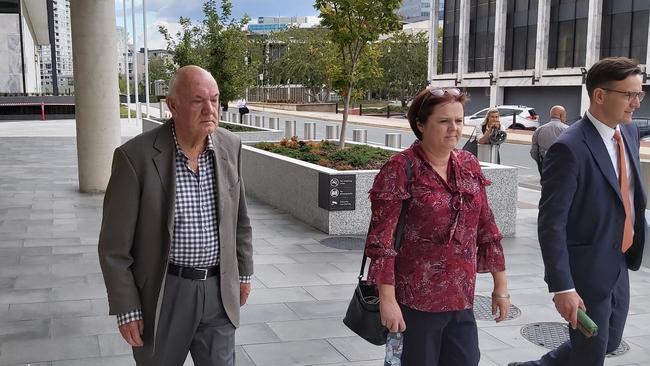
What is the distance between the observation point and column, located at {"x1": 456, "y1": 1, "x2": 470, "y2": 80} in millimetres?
55000

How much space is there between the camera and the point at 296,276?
24.7 feet

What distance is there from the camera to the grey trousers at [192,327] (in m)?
3.12

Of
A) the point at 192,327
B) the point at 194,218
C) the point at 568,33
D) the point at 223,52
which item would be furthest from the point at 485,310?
the point at 568,33

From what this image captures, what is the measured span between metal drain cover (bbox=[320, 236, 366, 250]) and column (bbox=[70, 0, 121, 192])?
5855 mm

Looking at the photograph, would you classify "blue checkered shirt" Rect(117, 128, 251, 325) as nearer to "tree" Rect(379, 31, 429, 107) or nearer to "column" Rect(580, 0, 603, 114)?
"column" Rect(580, 0, 603, 114)

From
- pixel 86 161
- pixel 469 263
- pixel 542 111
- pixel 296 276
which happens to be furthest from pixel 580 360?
pixel 542 111

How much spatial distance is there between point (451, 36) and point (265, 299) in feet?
176

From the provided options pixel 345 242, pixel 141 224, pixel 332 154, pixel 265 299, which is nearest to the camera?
pixel 141 224

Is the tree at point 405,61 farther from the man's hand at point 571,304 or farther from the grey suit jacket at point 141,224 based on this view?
the grey suit jacket at point 141,224

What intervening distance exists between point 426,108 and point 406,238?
0.59m

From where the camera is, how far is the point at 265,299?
666cm

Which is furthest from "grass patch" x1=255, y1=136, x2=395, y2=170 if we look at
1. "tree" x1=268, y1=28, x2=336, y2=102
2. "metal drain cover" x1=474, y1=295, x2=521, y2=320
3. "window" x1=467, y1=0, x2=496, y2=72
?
"tree" x1=268, y1=28, x2=336, y2=102

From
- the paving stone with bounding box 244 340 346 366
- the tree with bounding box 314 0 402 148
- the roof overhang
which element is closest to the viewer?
the paving stone with bounding box 244 340 346 366

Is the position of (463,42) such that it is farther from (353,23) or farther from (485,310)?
(485,310)
